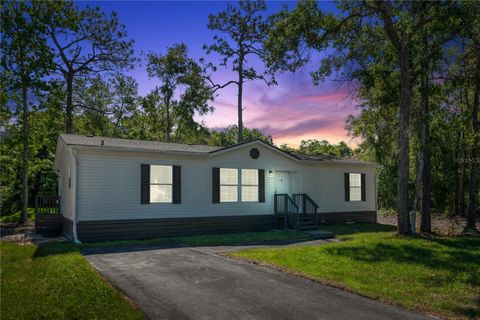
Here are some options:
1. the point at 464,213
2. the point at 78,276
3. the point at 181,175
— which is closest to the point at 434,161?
the point at 464,213

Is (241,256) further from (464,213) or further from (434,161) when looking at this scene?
(434,161)

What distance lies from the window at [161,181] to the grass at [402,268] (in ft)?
19.4

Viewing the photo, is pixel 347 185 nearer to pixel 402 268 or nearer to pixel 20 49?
pixel 402 268

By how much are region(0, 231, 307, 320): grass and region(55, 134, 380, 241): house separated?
2398mm

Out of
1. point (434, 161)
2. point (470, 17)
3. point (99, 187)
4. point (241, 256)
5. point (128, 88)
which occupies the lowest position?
point (241, 256)

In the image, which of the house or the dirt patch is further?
the dirt patch

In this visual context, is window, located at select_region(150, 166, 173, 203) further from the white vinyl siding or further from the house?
the white vinyl siding

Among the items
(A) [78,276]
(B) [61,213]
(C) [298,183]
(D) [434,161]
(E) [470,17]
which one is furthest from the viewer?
(D) [434,161]

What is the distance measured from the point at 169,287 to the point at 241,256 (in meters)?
3.38

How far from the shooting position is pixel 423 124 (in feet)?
49.7

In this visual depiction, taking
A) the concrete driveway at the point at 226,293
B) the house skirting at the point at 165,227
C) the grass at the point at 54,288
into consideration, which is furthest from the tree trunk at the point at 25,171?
the concrete driveway at the point at 226,293

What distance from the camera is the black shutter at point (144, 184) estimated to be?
549 inches

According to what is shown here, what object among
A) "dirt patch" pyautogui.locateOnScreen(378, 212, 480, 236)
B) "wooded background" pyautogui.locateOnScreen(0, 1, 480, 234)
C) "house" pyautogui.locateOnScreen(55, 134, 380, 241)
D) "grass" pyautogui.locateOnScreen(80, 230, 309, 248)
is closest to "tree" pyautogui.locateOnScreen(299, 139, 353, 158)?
"wooded background" pyautogui.locateOnScreen(0, 1, 480, 234)

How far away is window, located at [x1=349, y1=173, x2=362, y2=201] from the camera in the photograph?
66.2 ft
